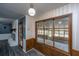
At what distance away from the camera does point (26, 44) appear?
4105 millimetres

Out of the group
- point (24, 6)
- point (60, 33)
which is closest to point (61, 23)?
point (60, 33)

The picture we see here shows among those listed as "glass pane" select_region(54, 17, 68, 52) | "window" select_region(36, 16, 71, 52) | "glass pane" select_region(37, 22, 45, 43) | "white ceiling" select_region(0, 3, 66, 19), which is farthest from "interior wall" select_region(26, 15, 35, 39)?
"glass pane" select_region(54, 17, 68, 52)

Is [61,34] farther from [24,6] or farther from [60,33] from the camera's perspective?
[24,6]

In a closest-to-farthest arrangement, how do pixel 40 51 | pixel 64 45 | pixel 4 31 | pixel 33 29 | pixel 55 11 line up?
pixel 64 45 < pixel 55 11 < pixel 40 51 < pixel 33 29 < pixel 4 31

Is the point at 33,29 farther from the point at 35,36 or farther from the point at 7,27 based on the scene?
the point at 7,27

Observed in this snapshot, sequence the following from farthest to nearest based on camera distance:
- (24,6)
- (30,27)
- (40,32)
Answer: (30,27) < (40,32) < (24,6)

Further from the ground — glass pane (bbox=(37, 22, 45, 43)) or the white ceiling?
the white ceiling

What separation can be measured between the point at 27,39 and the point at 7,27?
5847 millimetres

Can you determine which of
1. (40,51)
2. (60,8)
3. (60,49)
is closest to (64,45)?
(60,49)

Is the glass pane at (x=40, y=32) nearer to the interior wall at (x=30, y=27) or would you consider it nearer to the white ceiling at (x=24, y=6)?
the interior wall at (x=30, y=27)

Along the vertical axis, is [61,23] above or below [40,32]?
above

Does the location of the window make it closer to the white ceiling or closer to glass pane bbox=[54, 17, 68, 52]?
glass pane bbox=[54, 17, 68, 52]

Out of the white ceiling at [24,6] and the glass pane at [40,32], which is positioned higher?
the white ceiling at [24,6]

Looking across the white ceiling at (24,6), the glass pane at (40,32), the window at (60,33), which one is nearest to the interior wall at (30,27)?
the glass pane at (40,32)
